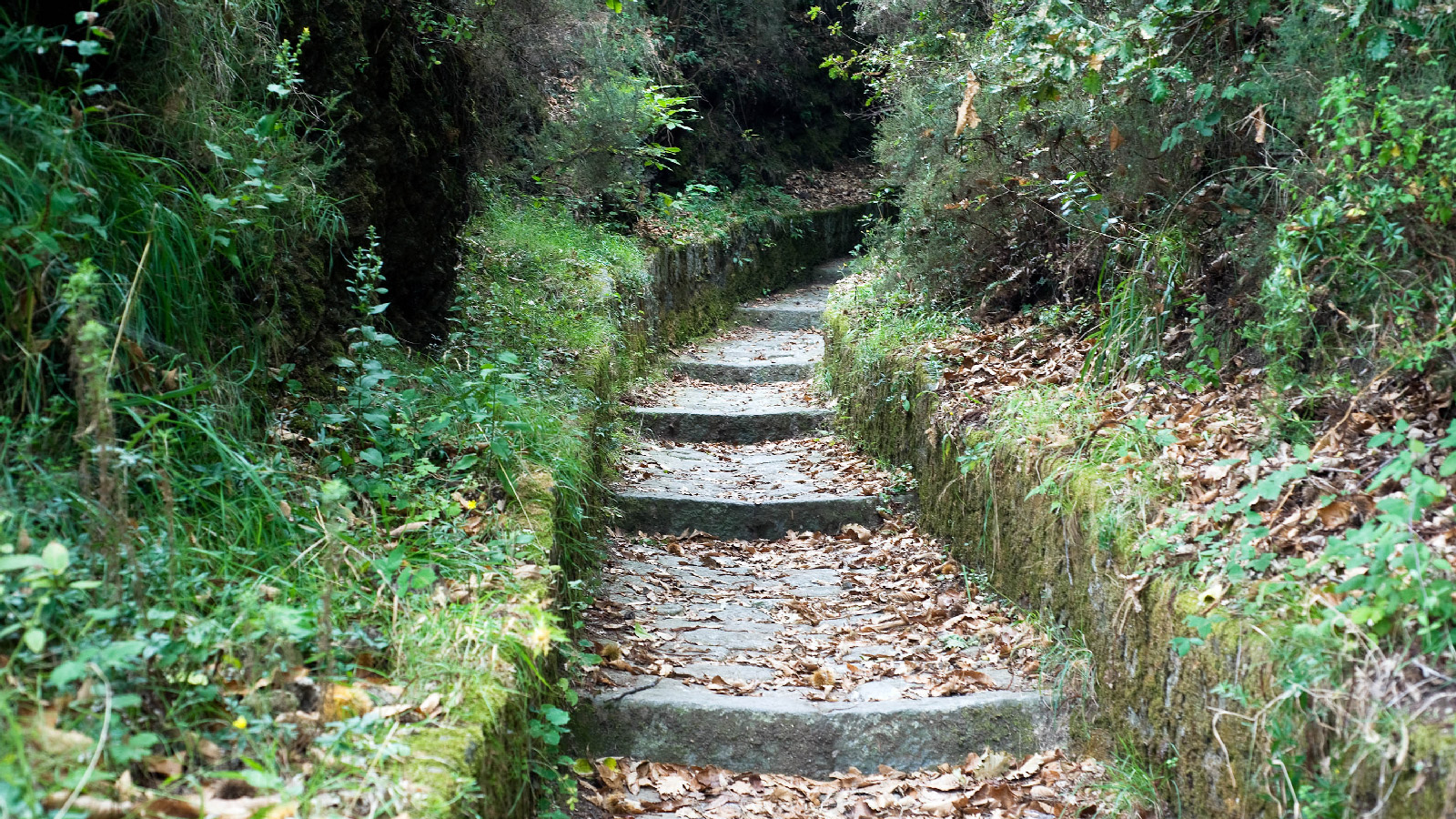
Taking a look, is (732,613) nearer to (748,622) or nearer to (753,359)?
(748,622)

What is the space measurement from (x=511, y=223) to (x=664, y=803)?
19.5 ft

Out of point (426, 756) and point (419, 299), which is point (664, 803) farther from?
point (419, 299)

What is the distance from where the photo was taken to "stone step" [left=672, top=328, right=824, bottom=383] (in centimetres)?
930

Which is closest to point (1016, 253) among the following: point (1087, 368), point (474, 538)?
point (1087, 368)

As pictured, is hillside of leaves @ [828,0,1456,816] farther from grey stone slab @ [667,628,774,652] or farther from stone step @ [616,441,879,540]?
grey stone slab @ [667,628,774,652]

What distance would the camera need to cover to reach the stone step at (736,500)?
5922 mm

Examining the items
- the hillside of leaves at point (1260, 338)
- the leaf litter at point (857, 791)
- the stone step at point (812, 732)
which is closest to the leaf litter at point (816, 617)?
the stone step at point (812, 732)

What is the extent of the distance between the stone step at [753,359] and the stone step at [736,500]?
2.51m

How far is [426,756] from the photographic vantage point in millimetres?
2221

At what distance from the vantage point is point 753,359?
9789mm

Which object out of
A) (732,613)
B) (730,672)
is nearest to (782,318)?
(732,613)

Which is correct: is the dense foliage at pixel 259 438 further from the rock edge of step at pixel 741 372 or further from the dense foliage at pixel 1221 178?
the rock edge of step at pixel 741 372

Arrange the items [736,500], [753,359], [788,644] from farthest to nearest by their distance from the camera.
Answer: [753,359], [736,500], [788,644]

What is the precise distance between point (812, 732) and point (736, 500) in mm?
2450
